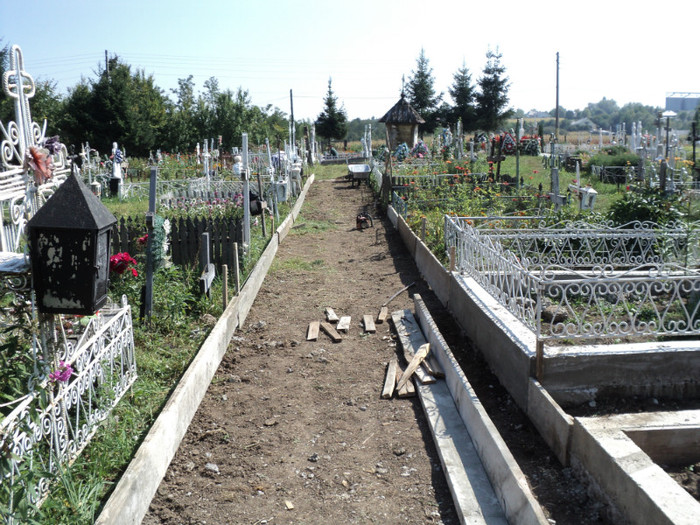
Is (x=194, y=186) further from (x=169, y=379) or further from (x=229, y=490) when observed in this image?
(x=229, y=490)

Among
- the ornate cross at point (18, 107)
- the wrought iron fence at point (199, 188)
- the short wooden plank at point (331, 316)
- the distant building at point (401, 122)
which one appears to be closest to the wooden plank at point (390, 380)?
the short wooden plank at point (331, 316)

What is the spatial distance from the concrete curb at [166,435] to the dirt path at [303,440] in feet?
0.40

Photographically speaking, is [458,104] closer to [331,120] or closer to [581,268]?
[331,120]

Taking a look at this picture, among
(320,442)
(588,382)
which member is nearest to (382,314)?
(320,442)

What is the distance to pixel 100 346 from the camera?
463cm

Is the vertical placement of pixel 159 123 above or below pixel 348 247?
above

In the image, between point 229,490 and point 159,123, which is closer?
point 229,490

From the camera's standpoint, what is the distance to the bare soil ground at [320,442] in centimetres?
411

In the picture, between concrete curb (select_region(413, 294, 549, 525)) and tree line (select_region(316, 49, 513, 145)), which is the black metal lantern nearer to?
concrete curb (select_region(413, 294, 549, 525))

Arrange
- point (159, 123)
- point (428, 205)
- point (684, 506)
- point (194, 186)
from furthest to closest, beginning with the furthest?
point (159, 123) < point (194, 186) < point (428, 205) < point (684, 506)

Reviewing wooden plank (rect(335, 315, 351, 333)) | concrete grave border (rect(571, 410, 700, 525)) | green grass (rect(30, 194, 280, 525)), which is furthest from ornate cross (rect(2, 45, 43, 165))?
concrete grave border (rect(571, 410, 700, 525))

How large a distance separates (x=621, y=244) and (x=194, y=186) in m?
12.9

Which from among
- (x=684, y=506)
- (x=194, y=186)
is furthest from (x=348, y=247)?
(x=684, y=506)

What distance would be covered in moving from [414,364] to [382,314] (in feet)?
7.19
